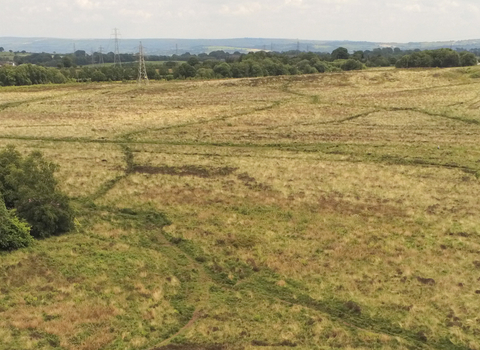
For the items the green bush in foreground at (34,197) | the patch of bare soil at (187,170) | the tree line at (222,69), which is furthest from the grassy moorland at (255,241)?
the tree line at (222,69)

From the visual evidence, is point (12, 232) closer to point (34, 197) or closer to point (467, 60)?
point (34, 197)

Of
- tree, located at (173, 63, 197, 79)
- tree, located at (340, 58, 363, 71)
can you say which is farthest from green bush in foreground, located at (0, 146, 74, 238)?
tree, located at (340, 58, 363, 71)

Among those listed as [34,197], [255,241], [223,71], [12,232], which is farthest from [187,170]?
[223,71]

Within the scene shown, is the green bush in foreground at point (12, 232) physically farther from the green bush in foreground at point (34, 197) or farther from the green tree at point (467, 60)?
the green tree at point (467, 60)

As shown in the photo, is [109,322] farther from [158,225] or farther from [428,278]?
[428,278]

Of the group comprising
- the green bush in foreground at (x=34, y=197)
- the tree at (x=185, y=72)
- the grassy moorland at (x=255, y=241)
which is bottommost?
the grassy moorland at (x=255, y=241)

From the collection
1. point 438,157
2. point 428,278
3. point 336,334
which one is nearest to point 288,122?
point 438,157
